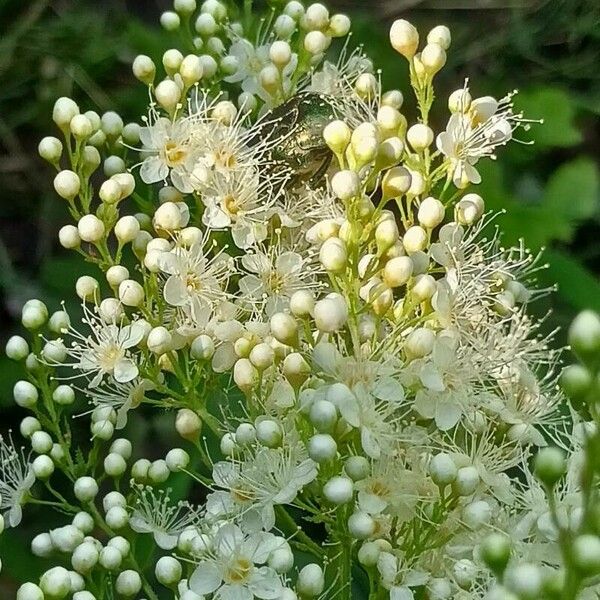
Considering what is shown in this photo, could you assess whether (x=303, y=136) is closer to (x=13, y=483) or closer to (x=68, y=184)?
(x=68, y=184)

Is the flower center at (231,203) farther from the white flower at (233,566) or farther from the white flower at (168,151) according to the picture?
the white flower at (233,566)

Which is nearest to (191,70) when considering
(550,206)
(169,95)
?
(169,95)

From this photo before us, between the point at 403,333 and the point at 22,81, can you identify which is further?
the point at 22,81

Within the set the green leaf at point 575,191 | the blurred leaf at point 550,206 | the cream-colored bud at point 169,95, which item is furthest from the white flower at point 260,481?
the green leaf at point 575,191

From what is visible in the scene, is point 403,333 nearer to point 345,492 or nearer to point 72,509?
point 345,492

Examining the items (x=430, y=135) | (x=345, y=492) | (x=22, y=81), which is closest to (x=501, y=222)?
(x=430, y=135)
